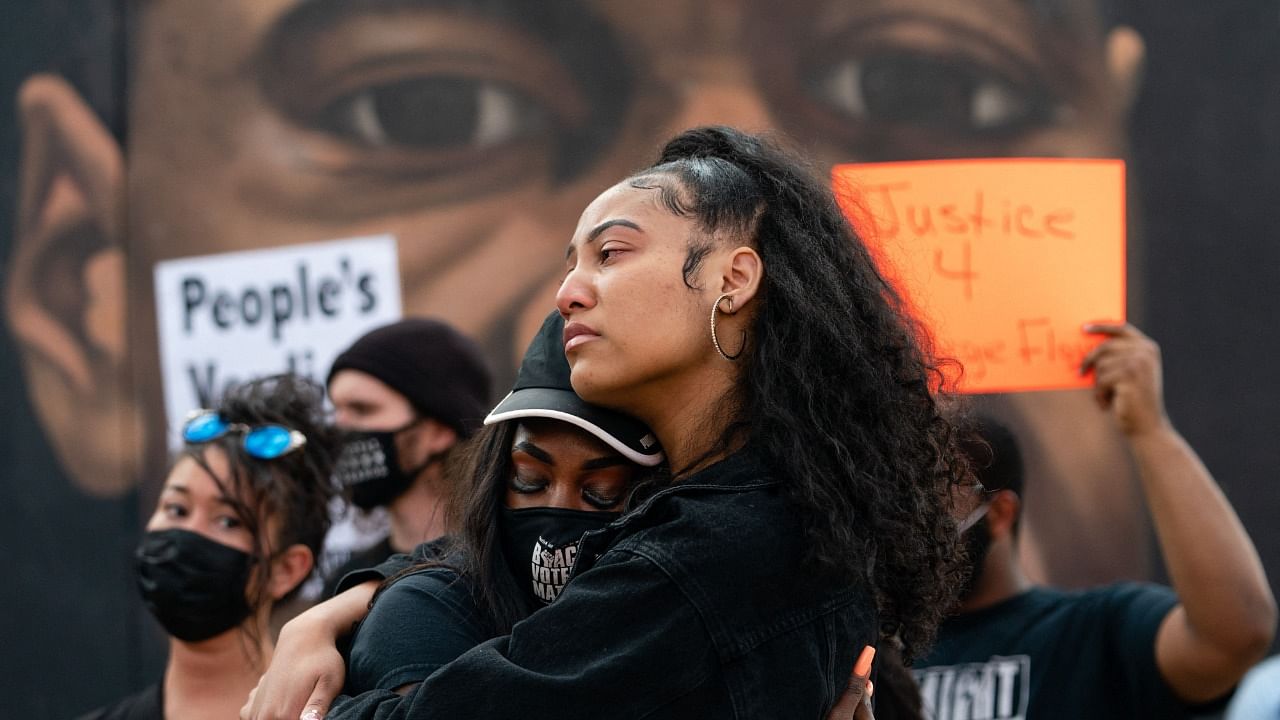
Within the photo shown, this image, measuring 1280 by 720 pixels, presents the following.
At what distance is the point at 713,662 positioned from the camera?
5.40 ft

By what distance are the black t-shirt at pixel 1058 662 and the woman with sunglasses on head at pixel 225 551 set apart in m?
1.45

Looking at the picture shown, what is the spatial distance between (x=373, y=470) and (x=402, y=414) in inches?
6.8

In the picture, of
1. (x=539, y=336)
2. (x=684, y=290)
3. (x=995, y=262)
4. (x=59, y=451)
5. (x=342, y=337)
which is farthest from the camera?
(x=59, y=451)

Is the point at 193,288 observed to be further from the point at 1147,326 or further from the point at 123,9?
the point at 1147,326

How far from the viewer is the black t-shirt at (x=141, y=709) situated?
9.56 ft

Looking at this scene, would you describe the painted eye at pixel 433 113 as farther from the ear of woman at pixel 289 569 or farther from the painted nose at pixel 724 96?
the ear of woman at pixel 289 569

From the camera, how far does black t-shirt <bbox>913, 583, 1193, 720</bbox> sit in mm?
2945

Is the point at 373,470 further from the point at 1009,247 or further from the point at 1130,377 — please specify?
the point at 1130,377

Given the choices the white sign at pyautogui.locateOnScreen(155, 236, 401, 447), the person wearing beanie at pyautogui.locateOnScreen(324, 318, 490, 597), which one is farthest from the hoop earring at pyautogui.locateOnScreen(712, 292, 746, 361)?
the white sign at pyautogui.locateOnScreen(155, 236, 401, 447)

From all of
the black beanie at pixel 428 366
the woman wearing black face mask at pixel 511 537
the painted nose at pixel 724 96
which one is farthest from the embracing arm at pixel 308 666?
the painted nose at pixel 724 96

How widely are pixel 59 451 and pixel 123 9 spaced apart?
5.00ft

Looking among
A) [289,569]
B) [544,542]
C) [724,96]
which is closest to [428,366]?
[289,569]

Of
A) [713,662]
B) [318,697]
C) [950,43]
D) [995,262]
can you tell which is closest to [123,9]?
[950,43]

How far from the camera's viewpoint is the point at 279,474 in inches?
119
